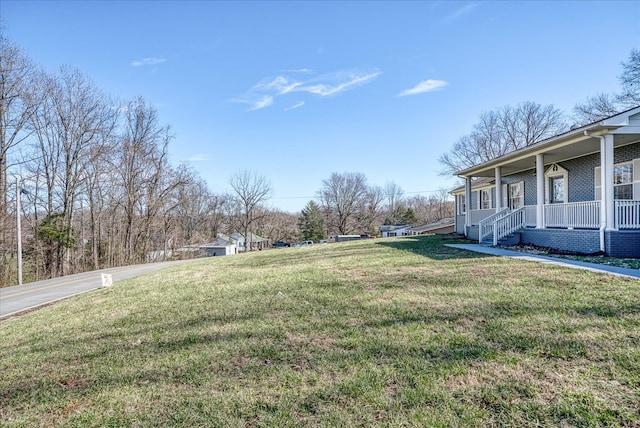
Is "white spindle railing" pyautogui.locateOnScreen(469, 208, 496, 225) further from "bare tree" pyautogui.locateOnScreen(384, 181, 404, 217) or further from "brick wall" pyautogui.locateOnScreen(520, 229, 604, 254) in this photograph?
"bare tree" pyautogui.locateOnScreen(384, 181, 404, 217)

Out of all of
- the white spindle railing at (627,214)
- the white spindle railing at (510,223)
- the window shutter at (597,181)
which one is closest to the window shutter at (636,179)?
the window shutter at (597,181)

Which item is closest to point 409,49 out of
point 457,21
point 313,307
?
point 457,21

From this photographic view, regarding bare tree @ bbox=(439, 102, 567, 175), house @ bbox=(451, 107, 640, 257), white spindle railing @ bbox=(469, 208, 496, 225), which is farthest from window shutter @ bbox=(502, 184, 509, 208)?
bare tree @ bbox=(439, 102, 567, 175)

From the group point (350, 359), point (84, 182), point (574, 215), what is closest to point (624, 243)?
point (574, 215)

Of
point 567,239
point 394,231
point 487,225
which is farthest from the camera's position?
point 394,231

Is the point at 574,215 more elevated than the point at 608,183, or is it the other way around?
the point at 608,183

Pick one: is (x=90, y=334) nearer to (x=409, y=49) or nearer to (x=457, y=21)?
(x=457, y=21)

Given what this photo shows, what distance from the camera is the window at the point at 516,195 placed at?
16312 mm

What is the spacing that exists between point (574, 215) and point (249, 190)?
44451mm

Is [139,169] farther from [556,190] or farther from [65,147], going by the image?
[556,190]

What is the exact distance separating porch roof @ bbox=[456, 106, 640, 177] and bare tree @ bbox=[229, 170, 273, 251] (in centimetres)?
3885

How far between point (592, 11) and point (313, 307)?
558 inches

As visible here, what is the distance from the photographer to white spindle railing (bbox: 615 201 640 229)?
904 centimetres

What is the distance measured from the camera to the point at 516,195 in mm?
16938
